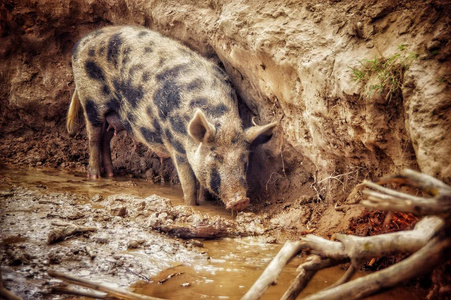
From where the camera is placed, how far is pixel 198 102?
4566 millimetres

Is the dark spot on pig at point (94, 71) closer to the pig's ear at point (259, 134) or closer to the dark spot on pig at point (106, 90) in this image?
the dark spot on pig at point (106, 90)

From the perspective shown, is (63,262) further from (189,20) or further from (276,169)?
(189,20)

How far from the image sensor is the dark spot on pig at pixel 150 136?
5.16 m

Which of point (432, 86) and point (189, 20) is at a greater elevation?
point (189, 20)

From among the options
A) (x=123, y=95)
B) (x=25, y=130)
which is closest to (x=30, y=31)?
(x=25, y=130)

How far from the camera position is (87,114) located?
594cm

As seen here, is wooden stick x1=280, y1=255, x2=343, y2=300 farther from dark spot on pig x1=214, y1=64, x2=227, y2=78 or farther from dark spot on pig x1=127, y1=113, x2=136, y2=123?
dark spot on pig x1=127, y1=113, x2=136, y2=123

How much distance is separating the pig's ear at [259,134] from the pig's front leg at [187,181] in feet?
3.05

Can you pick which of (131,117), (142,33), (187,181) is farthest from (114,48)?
(187,181)

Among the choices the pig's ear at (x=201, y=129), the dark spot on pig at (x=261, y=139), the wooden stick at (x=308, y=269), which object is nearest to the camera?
the wooden stick at (x=308, y=269)

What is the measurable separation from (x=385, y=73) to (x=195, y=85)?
8.22ft

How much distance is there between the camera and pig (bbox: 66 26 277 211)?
4289 mm

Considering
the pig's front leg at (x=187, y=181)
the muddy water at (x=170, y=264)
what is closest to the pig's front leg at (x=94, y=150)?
the pig's front leg at (x=187, y=181)

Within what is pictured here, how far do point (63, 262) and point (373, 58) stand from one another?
2721 millimetres
